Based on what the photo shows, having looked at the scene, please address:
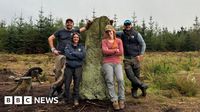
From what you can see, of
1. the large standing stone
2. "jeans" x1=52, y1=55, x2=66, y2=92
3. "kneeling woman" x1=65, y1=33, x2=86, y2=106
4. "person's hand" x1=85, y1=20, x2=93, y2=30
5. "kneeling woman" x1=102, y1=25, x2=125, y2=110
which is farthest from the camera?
"person's hand" x1=85, y1=20, x2=93, y2=30

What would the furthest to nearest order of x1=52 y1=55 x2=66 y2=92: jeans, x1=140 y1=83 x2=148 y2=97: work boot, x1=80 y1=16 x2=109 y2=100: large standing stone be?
x1=140 y1=83 x2=148 y2=97: work boot → x1=80 y1=16 x2=109 y2=100: large standing stone → x1=52 y1=55 x2=66 y2=92: jeans

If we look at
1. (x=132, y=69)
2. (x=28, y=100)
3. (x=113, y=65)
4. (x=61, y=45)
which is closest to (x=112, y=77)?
(x=113, y=65)

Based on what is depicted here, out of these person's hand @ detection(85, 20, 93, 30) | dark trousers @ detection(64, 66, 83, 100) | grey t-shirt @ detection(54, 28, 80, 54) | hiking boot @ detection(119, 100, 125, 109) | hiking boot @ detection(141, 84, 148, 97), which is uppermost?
person's hand @ detection(85, 20, 93, 30)

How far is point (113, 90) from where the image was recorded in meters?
8.75

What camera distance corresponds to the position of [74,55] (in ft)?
28.8

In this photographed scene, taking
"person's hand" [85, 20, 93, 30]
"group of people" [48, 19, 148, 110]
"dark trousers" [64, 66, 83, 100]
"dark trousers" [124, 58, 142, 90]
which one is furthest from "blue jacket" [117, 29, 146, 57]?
"dark trousers" [64, 66, 83, 100]

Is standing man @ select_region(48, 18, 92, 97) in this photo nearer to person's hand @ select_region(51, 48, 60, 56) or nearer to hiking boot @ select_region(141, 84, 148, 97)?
person's hand @ select_region(51, 48, 60, 56)

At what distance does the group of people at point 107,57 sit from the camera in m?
8.68

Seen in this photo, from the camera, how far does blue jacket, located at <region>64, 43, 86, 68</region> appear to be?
8781 mm

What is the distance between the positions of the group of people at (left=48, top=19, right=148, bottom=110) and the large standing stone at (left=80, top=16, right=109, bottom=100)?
20 centimetres

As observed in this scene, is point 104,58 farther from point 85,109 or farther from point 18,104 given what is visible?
point 18,104

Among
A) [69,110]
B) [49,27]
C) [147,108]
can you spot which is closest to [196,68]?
[147,108]

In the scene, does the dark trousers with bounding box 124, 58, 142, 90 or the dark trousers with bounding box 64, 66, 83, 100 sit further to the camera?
the dark trousers with bounding box 124, 58, 142, 90

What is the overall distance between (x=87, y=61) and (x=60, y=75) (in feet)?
2.05
